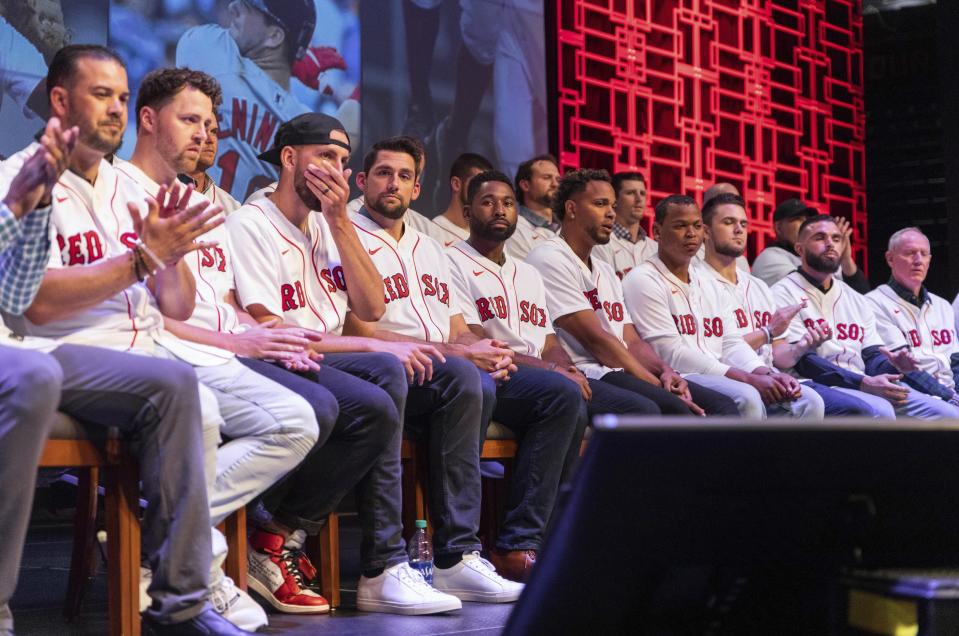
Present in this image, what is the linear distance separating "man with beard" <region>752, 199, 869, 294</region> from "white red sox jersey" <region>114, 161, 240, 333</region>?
3436 mm

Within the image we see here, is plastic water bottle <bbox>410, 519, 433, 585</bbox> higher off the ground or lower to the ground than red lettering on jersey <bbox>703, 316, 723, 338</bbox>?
lower

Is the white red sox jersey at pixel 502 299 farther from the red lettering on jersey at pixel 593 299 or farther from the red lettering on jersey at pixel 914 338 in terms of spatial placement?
the red lettering on jersey at pixel 914 338

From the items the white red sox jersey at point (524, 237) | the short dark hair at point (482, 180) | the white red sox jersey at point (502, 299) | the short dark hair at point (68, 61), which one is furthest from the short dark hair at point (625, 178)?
the short dark hair at point (68, 61)

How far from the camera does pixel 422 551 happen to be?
3.34 metres

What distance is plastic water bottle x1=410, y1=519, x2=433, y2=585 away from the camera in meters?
3.30

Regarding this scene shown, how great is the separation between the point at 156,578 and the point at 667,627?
1.40 metres

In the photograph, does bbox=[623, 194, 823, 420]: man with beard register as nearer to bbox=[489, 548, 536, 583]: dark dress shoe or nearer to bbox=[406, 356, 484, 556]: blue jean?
bbox=[489, 548, 536, 583]: dark dress shoe

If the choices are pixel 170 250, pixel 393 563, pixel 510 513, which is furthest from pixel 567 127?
pixel 170 250

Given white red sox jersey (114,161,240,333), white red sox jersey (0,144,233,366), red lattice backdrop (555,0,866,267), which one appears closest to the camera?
white red sox jersey (0,144,233,366)

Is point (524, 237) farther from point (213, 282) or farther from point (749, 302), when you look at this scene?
point (213, 282)

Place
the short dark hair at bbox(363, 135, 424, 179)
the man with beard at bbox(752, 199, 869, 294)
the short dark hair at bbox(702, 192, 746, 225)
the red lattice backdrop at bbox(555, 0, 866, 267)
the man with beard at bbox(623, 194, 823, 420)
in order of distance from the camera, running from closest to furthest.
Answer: the short dark hair at bbox(363, 135, 424, 179) → the man with beard at bbox(623, 194, 823, 420) → the short dark hair at bbox(702, 192, 746, 225) → the man with beard at bbox(752, 199, 869, 294) → the red lattice backdrop at bbox(555, 0, 866, 267)

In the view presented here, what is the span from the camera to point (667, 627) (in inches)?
47.2

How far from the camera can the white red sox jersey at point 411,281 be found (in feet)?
12.2

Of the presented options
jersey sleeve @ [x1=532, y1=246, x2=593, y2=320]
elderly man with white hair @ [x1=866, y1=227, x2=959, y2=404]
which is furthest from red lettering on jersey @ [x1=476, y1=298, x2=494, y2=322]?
elderly man with white hair @ [x1=866, y1=227, x2=959, y2=404]
